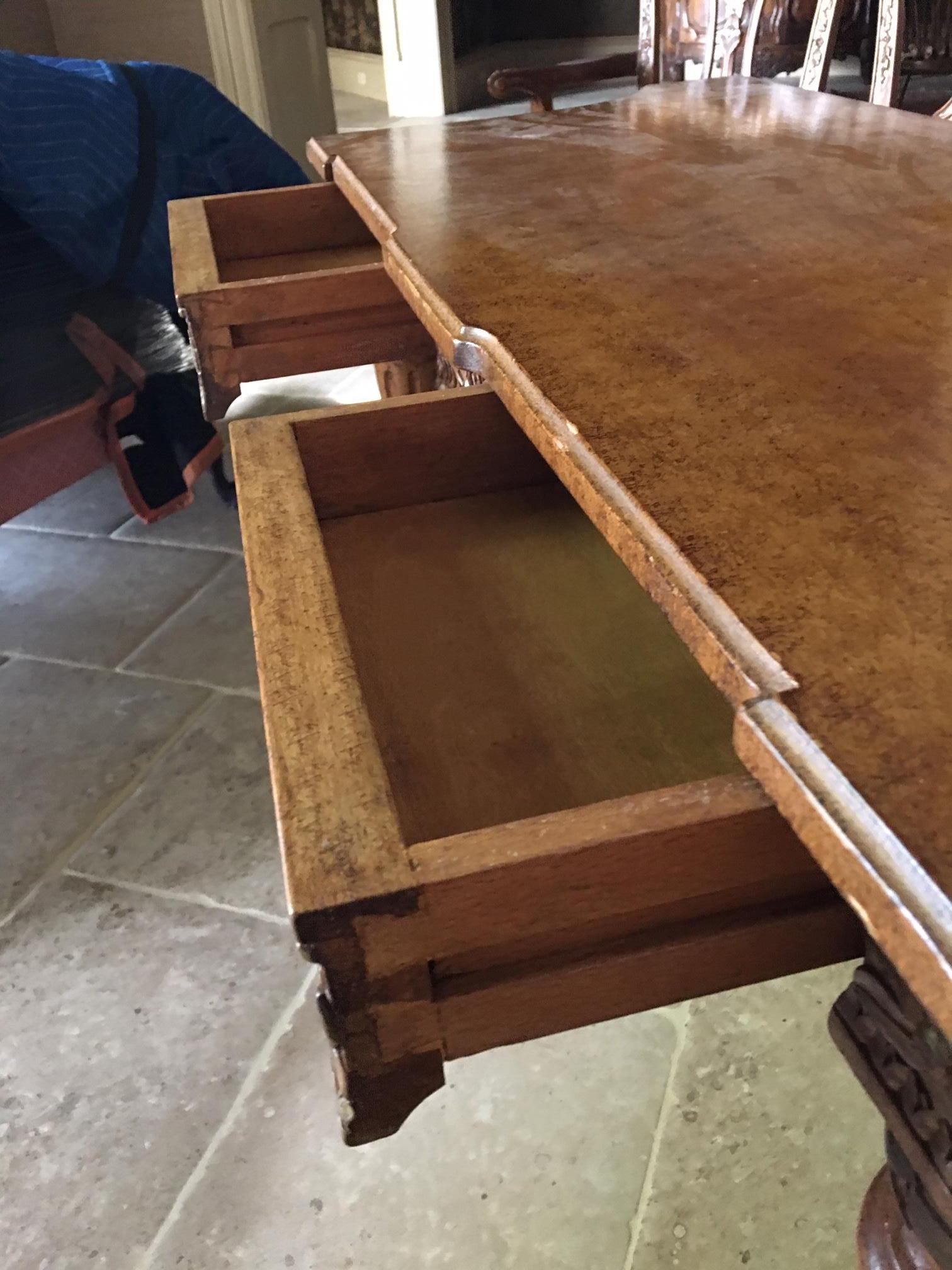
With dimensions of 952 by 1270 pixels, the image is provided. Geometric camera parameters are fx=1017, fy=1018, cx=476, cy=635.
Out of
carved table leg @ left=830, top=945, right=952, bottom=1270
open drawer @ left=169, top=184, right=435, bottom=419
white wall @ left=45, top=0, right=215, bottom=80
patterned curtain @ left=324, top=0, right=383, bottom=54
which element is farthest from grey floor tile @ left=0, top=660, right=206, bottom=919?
patterned curtain @ left=324, top=0, right=383, bottom=54

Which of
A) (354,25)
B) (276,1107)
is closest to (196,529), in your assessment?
(276,1107)

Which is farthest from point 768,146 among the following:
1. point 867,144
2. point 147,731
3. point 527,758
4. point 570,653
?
point 147,731

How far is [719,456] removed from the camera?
0.56m

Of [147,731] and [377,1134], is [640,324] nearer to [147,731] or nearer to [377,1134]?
[377,1134]

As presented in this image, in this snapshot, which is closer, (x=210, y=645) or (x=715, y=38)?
(x=210, y=645)

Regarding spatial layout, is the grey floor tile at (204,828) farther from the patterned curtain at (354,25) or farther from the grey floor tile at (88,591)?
the patterned curtain at (354,25)

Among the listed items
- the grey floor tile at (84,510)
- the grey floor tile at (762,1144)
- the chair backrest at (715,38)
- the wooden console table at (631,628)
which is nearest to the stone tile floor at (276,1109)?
the grey floor tile at (762,1144)

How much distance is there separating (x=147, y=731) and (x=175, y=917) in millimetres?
402

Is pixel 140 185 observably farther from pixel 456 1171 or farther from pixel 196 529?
pixel 456 1171

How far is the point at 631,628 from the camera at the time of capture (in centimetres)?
84

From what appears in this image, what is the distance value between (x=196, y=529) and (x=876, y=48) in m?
1.55

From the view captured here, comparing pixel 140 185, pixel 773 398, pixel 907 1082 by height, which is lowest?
pixel 907 1082

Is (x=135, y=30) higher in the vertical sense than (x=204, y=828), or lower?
higher

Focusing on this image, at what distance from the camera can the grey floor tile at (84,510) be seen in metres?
2.22
